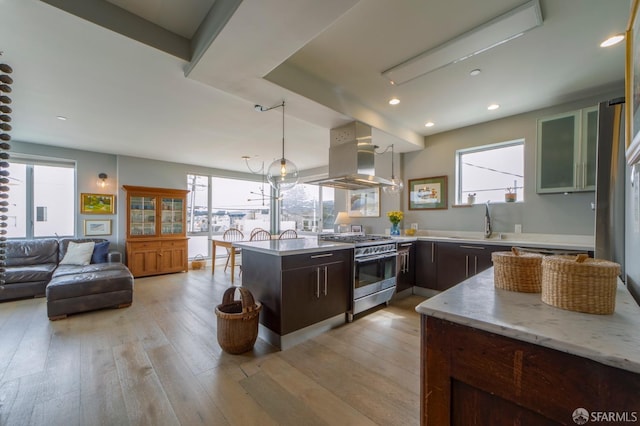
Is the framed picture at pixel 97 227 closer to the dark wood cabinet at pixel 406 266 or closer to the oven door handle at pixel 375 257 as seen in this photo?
the oven door handle at pixel 375 257

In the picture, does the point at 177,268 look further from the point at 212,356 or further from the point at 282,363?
the point at 282,363

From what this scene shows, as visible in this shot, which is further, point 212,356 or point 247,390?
point 212,356

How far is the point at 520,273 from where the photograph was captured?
1.03 meters

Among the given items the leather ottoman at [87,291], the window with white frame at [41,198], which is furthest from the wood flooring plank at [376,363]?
the window with white frame at [41,198]

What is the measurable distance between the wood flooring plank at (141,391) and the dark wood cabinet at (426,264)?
3.40m

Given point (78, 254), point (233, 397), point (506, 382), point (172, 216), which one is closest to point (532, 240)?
point (506, 382)

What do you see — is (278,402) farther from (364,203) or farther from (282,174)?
(364,203)

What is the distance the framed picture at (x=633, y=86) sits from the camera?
31.6 inches

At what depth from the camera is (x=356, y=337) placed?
2609 millimetres

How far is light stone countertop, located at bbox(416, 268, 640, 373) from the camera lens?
592mm

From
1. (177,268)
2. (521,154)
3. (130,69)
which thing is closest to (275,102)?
(130,69)

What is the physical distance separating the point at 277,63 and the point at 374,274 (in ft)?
8.31

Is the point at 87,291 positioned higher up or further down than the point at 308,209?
further down

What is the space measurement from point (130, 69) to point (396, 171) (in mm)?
3973
